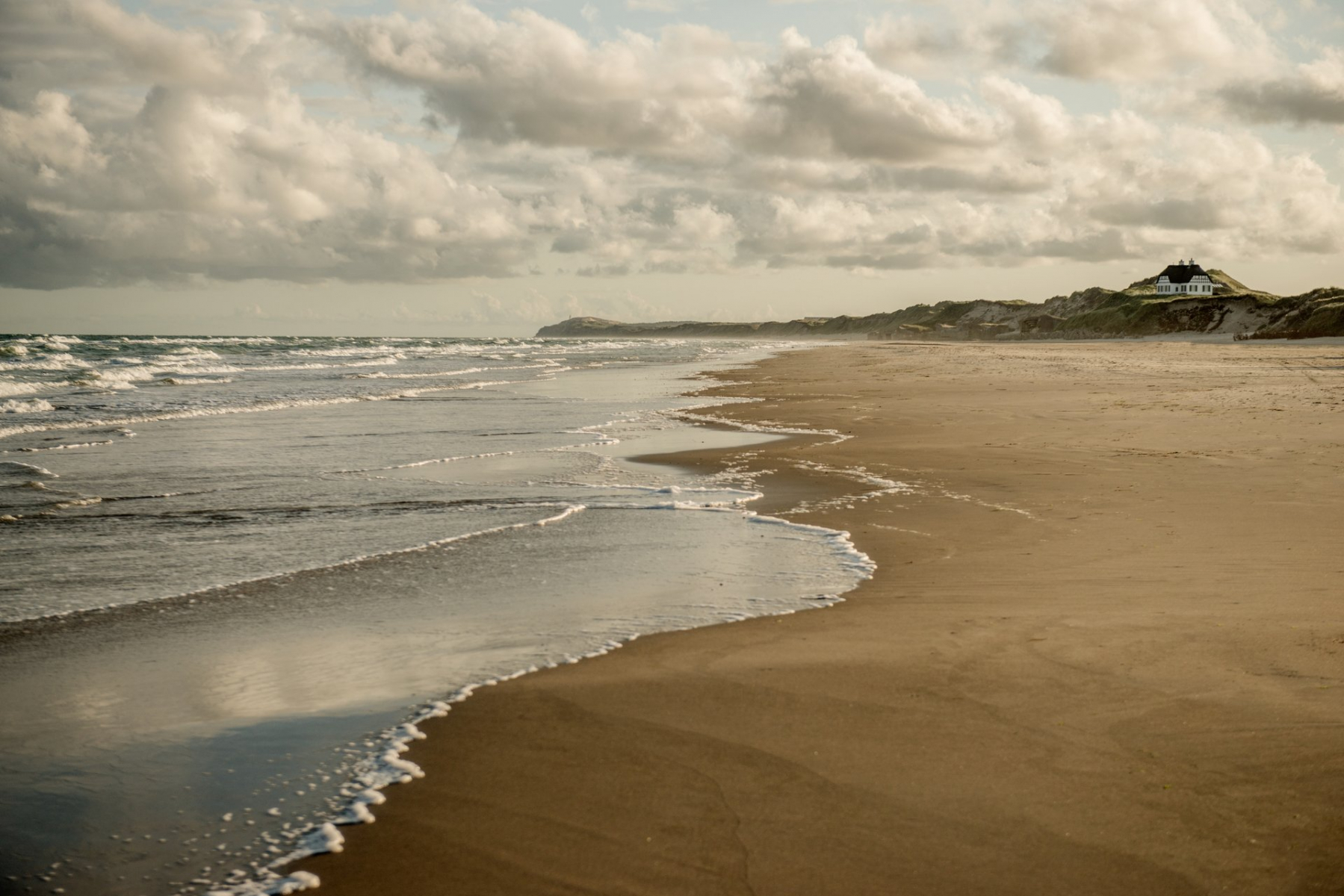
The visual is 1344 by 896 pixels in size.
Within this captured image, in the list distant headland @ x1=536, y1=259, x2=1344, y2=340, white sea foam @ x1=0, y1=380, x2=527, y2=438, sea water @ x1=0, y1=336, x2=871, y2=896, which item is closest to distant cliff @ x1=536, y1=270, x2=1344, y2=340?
distant headland @ x1=536, y1=259, x2=1344, y2=340

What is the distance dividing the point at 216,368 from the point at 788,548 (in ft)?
146

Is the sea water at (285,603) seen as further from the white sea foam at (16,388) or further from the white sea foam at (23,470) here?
the white sea foam at (16,388)

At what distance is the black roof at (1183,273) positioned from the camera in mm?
127000

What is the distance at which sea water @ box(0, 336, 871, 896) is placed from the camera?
3.92 m

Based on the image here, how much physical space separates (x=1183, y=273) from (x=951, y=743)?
464 ft

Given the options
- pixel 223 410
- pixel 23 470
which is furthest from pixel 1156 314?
pixel 23 470

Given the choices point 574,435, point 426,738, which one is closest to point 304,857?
point 426,738

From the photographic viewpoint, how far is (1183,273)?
12769cm

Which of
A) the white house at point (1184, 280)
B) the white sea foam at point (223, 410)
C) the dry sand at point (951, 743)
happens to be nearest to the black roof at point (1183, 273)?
the white house at point (1184, 280)

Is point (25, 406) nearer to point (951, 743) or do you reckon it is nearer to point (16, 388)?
point (16, 388)

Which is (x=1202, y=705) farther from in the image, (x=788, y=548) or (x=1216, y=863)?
(x=788, y=548)

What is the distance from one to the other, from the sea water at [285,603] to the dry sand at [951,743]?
1.54 feet

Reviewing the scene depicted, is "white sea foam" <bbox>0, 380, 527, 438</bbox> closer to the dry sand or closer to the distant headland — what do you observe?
the dry sand

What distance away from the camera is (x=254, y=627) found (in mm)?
6438
